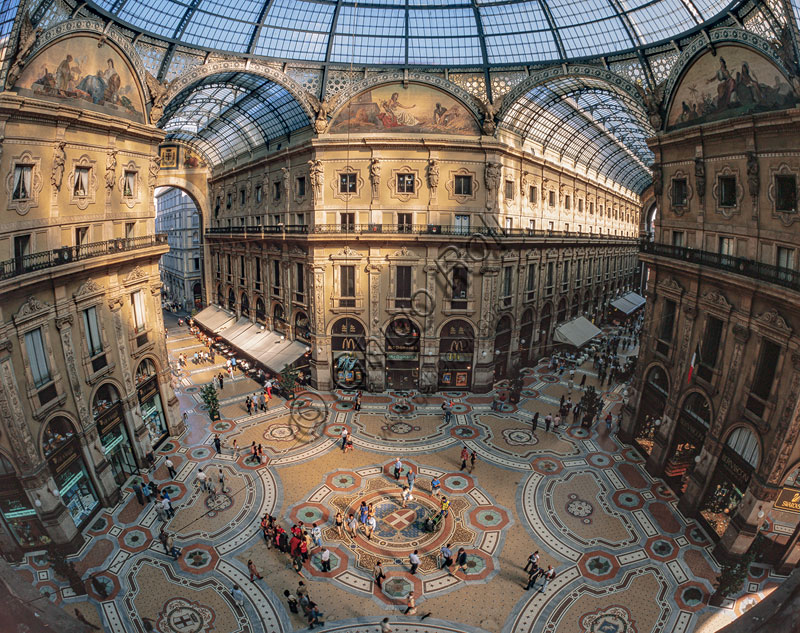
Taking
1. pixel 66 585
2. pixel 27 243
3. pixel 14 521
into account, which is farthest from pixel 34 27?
pixel 66 585

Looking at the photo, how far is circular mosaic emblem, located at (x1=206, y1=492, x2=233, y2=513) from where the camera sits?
75.8ft

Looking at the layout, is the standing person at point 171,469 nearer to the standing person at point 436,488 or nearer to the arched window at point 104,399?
the arched window at point 104,399

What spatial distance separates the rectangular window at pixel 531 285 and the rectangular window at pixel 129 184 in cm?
3149

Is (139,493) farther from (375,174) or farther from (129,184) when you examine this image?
(375,174)

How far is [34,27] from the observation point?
1931cm

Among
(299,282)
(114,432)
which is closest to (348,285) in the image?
(299,282)

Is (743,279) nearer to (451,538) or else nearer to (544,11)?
(451,538)

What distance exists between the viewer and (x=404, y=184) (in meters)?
36.0

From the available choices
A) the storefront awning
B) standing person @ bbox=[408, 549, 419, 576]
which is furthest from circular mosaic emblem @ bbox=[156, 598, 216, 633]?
the storefront awning

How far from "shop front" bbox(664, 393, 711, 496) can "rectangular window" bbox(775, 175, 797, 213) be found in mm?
9621

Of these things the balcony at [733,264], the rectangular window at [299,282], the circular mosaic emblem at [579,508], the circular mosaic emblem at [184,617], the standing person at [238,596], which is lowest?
the circular mosaic emblem at [184,617]

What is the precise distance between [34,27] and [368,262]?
73.8 ft

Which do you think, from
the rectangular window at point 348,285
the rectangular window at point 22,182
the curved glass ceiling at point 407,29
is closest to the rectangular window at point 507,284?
the rectangular window at point 348,285

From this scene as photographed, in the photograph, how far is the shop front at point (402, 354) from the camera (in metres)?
37.3
